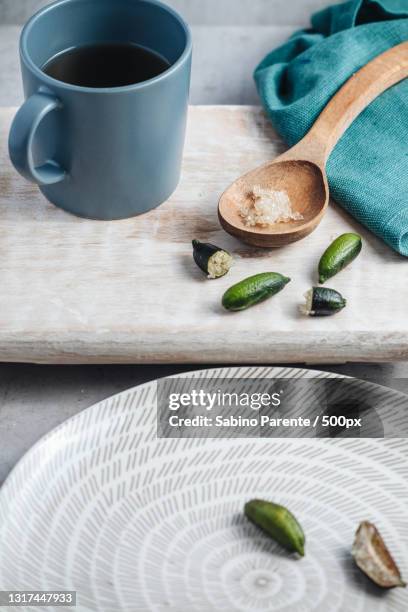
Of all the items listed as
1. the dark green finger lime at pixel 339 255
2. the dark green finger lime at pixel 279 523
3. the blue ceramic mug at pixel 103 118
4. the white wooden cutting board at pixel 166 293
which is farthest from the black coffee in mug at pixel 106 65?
the dark green finger lime at pixel 279 523

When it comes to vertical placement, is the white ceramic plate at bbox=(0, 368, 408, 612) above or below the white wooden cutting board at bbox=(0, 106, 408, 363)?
below

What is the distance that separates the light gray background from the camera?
74cm

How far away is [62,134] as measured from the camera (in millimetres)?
740

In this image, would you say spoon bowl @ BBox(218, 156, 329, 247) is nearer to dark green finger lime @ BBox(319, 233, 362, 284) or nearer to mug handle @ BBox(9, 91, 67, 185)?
dark green finger lime @ BBox(319, 233, 362, 284)

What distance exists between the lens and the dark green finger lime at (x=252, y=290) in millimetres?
726

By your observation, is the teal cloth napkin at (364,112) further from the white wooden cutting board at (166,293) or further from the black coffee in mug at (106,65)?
the black coffee in mug at (106,65)

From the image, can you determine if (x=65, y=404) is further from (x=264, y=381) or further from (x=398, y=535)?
(x=398, y=535)

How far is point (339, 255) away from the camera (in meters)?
0.76

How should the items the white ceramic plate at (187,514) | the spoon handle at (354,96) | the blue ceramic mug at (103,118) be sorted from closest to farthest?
1. the white ceramic plate at (187,514)
2. the blue ceramic mug at (103,118)
3. the spoon handle at (354,96)

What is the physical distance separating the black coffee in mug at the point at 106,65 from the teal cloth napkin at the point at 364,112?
0.16 meters

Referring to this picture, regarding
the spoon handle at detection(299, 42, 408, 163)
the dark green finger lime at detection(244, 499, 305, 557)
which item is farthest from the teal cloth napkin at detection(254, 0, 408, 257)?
the dark green finger lime at detection(244, 499, 305, 557)

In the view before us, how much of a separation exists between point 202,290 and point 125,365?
0.10m

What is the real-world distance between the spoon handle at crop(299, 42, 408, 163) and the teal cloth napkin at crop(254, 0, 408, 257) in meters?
0.01

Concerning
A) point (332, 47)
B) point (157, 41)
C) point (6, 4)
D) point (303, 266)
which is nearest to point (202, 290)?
point (303, 266)
